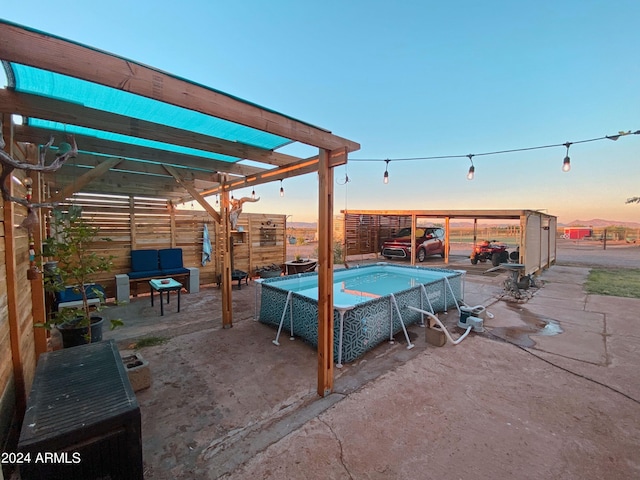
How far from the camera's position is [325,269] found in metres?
2.31

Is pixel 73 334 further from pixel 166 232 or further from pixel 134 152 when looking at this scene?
pixel 166 232

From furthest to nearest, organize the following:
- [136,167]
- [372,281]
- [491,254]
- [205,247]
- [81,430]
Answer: [491,254] < [205,247] < [372,281] < [136,167] < [81,430]

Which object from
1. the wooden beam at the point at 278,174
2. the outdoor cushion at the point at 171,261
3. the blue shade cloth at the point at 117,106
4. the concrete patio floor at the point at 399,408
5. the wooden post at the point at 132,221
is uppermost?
the blue shade cloth at the point at 117,106

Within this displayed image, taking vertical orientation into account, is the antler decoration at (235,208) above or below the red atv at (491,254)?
above

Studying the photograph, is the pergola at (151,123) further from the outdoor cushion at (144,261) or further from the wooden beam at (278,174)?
the outdoor cushion at (144,261)

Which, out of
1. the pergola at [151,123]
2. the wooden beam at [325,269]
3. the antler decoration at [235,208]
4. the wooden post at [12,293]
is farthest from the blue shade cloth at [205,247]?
the wooden beam at [325,269]

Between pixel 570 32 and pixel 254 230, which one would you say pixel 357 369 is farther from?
pixel 570 32

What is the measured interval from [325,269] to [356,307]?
997mm

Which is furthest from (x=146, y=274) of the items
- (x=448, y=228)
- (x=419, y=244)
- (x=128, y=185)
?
(x=448, y=228)

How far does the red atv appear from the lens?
1036 cm

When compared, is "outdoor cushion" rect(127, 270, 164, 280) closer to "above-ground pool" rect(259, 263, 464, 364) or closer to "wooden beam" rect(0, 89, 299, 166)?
"above-ground pool" rect(259, 263, 464, 364)

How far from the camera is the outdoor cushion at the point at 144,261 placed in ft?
18.8

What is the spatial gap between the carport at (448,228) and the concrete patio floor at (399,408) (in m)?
4.27

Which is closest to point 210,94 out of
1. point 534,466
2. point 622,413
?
point 534,466
